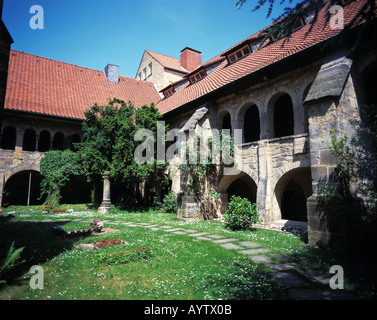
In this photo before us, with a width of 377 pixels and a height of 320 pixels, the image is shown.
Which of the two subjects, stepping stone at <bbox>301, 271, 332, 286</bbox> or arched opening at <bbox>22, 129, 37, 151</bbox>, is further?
arched opening at <bbox>22, 129, 37, 151</bbox>

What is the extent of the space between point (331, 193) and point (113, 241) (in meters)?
5.05

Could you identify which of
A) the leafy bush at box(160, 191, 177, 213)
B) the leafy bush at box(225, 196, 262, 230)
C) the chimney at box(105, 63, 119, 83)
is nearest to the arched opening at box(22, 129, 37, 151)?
the chimney at box(105, 63, 119, 83)

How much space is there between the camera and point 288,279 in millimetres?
3719

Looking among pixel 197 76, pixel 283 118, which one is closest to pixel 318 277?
pixel 283 118

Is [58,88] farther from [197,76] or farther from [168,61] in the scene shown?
[168,61]

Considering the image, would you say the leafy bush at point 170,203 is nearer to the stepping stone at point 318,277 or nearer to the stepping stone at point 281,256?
the stepping stone at point 281,256

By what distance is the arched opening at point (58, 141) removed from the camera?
16.9m

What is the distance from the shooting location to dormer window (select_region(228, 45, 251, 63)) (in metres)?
12.6

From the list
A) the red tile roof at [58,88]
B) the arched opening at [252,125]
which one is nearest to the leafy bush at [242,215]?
the arched opening at [252,125]

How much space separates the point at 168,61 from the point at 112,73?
660 centimetres

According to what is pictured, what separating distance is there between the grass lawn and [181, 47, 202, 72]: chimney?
74.4ft

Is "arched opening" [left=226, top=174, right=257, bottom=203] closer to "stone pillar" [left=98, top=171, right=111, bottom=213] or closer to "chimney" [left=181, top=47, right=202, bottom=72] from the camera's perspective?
"stone pillar" [left=98, top=171, right=111, bottom=213]

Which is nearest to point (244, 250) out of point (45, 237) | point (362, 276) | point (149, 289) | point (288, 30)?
point (362, 276)

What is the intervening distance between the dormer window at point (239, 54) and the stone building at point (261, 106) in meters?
0.06
